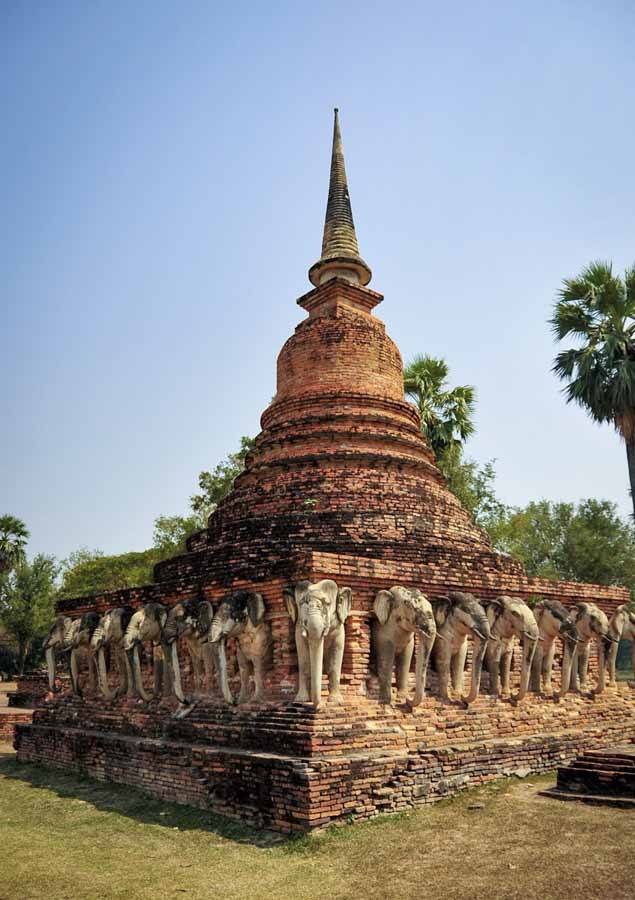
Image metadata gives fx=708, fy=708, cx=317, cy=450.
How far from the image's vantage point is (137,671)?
12.5 m

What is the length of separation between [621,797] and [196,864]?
5353 millimetres

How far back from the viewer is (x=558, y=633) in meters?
12.3

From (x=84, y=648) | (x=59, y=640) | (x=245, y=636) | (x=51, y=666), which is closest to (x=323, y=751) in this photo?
(x=245, y=636)

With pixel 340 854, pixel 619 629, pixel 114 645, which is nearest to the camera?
pixel 340 854

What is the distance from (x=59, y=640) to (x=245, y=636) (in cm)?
610

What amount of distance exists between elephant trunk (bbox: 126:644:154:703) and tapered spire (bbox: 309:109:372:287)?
32.4ft

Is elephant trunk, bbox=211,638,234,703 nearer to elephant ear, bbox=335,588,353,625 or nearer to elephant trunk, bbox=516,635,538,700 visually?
elephant ear, bbox=335,588,353,625

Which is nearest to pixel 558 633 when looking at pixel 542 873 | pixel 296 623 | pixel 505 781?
pixel 505 781

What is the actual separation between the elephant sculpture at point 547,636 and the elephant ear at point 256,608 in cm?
504

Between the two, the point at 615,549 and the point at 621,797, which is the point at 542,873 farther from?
the point at 615,549

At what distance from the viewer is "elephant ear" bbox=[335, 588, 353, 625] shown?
31.8 ft

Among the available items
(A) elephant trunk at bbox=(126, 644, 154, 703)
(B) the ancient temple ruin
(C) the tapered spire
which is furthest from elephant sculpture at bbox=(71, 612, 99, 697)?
(C) the tapered spire

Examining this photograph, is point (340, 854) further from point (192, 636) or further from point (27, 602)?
point (27, 602)

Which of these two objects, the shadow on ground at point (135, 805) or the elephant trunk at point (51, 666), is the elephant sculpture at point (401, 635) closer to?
the shadow on ground at point (135, 805)
